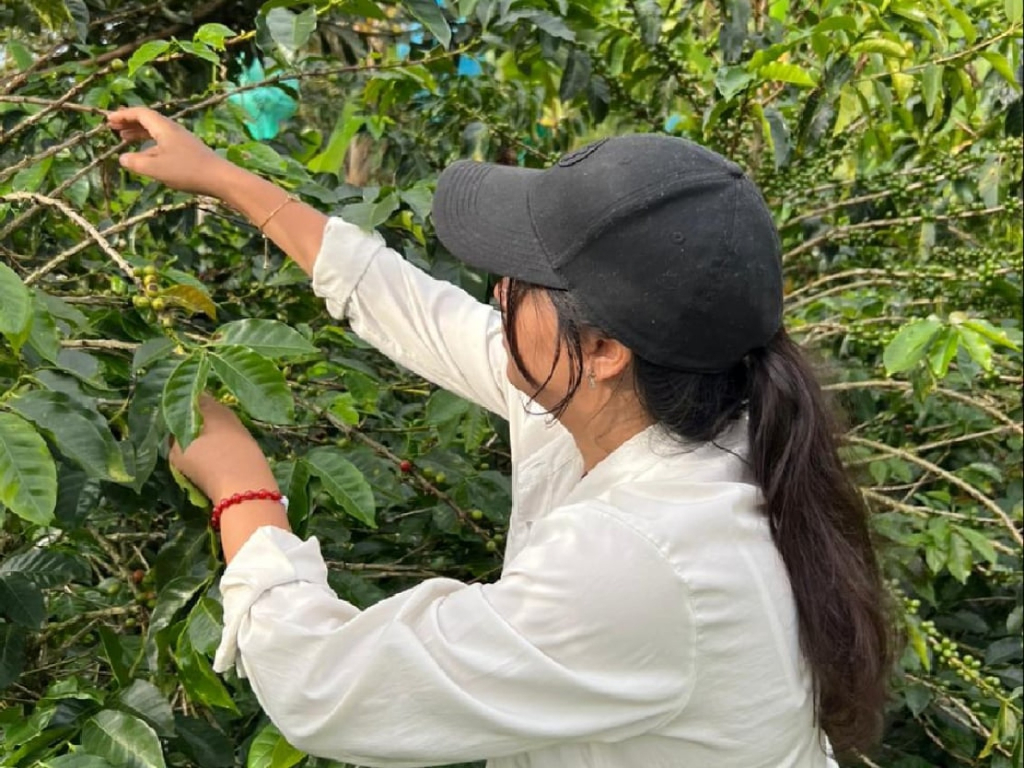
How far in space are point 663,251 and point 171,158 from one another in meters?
0.73

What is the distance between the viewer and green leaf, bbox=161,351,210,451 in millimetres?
1164

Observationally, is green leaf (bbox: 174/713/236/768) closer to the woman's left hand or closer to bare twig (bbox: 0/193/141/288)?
the woman's left hand

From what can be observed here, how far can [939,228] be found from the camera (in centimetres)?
310

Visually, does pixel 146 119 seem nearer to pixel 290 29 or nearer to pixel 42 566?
pixel 290 29

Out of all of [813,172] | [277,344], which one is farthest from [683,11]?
[277,344]

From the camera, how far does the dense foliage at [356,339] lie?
1.29 meters

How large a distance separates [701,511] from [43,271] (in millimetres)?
853

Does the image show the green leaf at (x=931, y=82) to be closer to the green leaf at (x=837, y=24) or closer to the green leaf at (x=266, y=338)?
the green leaf at (x=837, y=24)

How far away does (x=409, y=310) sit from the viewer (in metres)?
1.68

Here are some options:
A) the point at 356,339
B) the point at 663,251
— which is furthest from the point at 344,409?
the point at 663,251

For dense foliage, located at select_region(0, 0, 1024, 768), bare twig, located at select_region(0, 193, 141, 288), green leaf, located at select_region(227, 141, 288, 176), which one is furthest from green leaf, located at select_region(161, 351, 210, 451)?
green leaf, located at select_region(227, 141, 288, 176)

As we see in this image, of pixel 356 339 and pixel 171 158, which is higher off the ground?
pixel 171 158

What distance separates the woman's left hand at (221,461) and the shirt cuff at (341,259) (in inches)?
16.0

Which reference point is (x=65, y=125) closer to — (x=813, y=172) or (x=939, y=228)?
(x=813, y=172)
